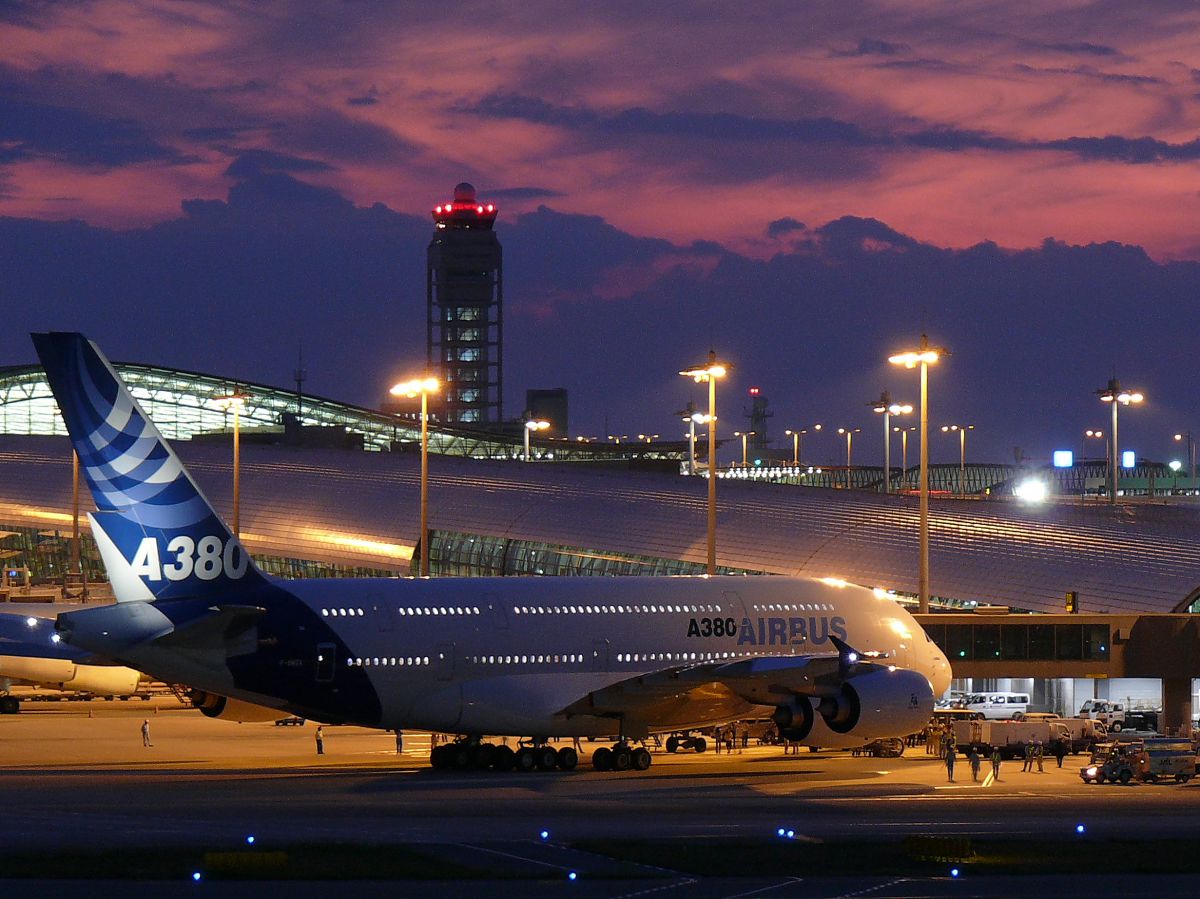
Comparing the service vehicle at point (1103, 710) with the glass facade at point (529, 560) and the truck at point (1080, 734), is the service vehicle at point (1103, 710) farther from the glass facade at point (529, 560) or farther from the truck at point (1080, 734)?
the glass facade at point (529, 560)

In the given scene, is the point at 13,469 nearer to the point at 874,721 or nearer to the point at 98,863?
the point at 874,721

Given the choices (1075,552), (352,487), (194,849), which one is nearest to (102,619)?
(194,849)

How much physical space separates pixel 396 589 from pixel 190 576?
5782 millimetres

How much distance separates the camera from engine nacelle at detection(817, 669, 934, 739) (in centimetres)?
4356

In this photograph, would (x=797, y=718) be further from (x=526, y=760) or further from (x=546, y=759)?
(x=526, y=760)

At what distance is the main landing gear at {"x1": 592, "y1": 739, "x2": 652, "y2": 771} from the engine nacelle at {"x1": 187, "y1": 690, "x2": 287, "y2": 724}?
26.4 ft

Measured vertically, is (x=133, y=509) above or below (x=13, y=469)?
below

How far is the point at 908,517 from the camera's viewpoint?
260ft

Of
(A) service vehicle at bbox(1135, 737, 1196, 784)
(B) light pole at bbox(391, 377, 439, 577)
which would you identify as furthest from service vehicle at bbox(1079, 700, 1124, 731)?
(B) light pole at bbox(391, 377, 439, 577)

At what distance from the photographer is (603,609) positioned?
4578 cm

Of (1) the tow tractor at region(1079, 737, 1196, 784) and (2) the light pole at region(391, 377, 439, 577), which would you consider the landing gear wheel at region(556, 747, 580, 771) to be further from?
(2) the light pole at region(391, 377, 439, 577)

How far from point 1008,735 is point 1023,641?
8.74 m

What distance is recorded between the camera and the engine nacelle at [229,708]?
4353 cm

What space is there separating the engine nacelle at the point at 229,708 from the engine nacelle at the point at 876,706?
13540 mm
